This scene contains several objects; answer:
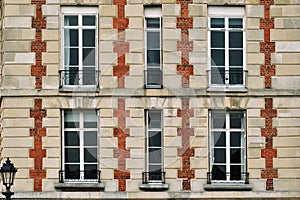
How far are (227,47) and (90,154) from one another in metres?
4.43

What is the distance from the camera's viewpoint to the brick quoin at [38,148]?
33.5m

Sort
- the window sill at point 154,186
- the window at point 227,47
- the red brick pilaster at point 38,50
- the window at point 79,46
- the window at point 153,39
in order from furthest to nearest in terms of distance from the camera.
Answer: the window at point 153,39, the window at point 227,47, the window at point 79,46, the red brick pilaster at point 38,50, the window sill at point 154,186

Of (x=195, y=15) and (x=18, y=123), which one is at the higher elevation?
(x=195, y=15)

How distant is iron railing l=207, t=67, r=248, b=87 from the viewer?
34.0 meters

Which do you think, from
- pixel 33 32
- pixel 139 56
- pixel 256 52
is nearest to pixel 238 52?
pixel 256 52

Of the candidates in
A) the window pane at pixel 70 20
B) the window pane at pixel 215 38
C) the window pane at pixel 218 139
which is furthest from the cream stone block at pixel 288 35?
the window pane at pixel 70 20

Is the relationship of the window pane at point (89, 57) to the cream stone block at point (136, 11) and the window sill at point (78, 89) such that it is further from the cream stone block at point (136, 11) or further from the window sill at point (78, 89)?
the cream stone block at point (136, 11)

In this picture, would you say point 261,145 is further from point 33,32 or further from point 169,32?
point 33,32

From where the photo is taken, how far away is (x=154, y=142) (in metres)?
33.9

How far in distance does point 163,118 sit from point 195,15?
9.07 feet

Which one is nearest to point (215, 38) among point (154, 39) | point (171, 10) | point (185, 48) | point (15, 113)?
point (185, 48)

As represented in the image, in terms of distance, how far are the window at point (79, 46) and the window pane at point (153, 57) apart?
1.37 metres

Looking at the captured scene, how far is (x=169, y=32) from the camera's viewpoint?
34.0 metres

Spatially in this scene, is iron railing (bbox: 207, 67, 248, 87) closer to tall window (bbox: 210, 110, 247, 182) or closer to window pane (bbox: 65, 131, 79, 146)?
tall window (bbox: 210, 110, 247, 182)
